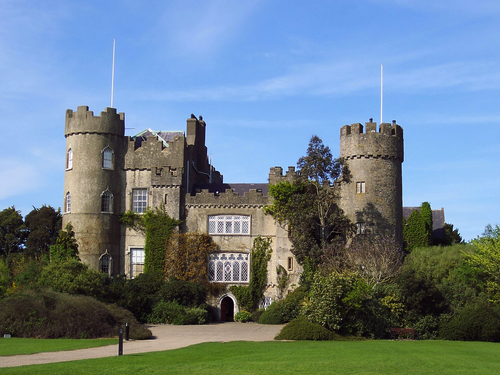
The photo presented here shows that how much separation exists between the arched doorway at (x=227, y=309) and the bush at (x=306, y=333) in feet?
44.9

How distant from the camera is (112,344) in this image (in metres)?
24.7

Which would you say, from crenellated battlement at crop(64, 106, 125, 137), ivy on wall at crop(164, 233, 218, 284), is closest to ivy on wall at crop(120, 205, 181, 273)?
ivy on wall at crop(164, 233, 218, 284)

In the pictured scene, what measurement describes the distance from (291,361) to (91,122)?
28223mm

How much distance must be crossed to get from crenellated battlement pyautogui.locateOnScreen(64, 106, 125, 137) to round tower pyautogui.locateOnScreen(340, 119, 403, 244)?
16.0m

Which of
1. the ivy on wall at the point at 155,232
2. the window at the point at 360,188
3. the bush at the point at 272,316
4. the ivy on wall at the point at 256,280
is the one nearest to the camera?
the bush at the point at 272,316

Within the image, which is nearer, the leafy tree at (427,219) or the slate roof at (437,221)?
the leafy tree at (427,219)

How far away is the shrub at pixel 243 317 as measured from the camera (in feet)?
129

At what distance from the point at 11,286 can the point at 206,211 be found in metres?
13.2

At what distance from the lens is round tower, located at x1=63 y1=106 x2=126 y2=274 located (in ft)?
135

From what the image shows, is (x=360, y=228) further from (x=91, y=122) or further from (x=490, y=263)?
(x=91, y=122)

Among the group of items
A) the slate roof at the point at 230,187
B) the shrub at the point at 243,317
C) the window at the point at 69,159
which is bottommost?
the shrub at the point at 243,317

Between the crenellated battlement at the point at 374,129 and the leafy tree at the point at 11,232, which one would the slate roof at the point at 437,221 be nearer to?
the crenellated battlement at the point at 374,129

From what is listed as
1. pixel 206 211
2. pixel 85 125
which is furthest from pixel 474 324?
pixel 85 125

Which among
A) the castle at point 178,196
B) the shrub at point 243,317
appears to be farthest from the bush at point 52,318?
the castle at point 178,196
